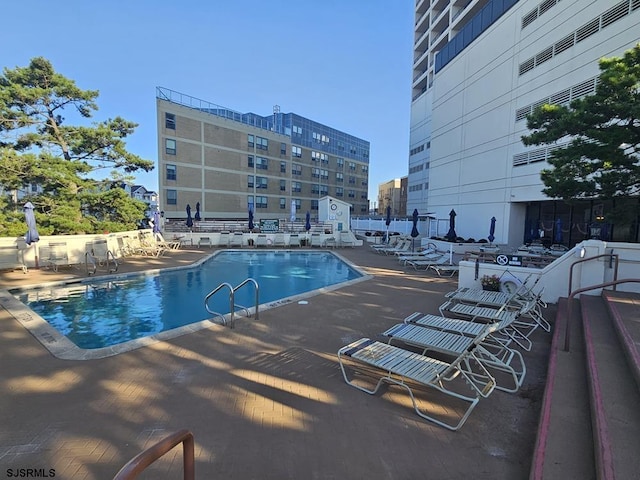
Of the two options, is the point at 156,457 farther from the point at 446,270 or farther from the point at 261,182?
the point at 261,182

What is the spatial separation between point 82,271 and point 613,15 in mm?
25329

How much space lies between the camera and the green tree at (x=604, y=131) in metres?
8.20

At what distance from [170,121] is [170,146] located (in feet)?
8.64

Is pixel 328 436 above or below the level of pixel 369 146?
below

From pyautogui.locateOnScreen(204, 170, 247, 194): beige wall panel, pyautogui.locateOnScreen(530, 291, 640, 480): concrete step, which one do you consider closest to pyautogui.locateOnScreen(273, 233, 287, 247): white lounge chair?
pyautogui.locateOnScreen(530, 291, 640, 480): concrete step

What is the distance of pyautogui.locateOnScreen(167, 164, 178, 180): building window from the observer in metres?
35.9

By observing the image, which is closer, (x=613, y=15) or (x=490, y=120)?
(x=613, y=15)

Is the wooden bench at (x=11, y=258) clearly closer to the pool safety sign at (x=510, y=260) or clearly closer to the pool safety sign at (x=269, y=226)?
the pool safety sign at (x=269, y=226)

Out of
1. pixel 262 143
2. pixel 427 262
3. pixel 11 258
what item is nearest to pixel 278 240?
pixel 427 262

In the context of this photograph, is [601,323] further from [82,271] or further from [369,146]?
[369,146]

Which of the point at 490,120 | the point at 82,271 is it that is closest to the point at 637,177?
the point at 490,120

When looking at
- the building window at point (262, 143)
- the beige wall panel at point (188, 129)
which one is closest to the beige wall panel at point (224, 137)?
the beige wall panel at point (188, 129)

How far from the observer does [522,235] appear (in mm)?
22016

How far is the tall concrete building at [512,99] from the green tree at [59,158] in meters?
22.6
